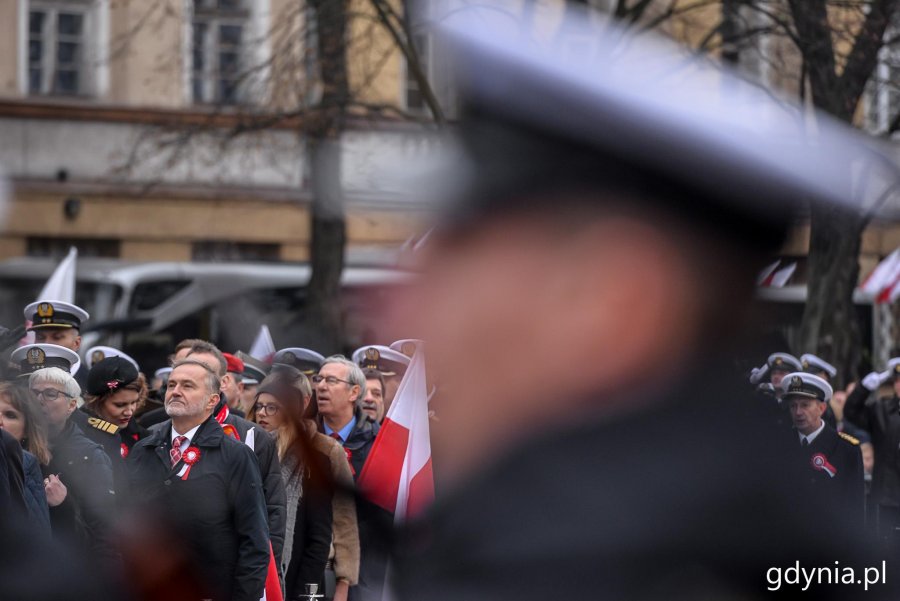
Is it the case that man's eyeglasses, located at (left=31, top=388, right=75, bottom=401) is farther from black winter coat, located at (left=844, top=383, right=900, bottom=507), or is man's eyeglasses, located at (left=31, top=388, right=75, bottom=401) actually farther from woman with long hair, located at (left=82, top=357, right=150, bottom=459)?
black winter coat, located at (left=844, top=383, right=900, bottom=507)

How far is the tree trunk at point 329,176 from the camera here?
1759 centimetres

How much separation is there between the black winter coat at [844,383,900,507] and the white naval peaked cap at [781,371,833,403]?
3.17 feet

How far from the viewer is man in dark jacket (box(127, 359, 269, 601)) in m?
5.39

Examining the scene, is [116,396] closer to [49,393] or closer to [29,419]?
[49,393]

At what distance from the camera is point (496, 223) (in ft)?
4.12

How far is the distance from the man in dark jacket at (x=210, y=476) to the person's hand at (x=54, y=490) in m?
0.26

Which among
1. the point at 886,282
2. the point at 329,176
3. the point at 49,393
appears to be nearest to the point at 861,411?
the point at 886,282

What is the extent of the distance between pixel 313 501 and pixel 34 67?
25321 mm

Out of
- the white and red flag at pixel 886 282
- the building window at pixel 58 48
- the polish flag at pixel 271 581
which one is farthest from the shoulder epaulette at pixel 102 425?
the building window at pixel 58 48

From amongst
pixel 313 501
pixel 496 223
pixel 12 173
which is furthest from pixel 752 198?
pixel 12 173

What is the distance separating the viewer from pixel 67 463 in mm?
6078

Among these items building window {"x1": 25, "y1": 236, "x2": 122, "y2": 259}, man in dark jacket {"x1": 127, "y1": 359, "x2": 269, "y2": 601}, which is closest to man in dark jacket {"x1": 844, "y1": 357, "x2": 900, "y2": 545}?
man in dark jacket {"x1": 127, "y1": 359, "x2": 269, "y2": 601}

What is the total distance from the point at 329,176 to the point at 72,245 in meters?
8.85

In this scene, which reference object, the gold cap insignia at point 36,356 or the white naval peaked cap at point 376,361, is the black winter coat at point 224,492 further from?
the white naval peaked cap at point 376,361
